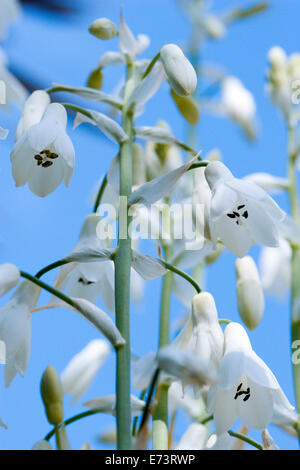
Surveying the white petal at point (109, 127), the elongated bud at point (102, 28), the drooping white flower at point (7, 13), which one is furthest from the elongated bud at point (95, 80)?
the drooping white flower at point (7, 13)

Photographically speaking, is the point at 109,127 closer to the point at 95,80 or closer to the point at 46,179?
Result: the point at 46,179

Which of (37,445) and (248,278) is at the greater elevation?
(248,278)

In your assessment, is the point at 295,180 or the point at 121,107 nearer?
the point at 121,107

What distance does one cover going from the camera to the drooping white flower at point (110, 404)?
1035mm

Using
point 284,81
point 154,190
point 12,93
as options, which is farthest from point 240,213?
point 284,81

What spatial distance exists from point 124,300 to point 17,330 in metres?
0.15

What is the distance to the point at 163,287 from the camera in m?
1.27

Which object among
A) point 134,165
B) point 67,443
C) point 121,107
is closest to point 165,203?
point 134,165

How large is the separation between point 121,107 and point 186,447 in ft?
1.61

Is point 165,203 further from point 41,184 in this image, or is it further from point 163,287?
point 41,184

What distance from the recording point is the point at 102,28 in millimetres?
1290
